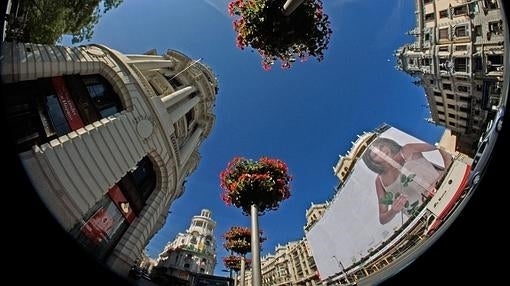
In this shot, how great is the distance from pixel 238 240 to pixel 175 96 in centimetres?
969

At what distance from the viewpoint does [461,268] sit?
1782 mm

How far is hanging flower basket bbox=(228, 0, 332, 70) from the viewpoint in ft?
13.5

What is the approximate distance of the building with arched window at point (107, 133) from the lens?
427cm

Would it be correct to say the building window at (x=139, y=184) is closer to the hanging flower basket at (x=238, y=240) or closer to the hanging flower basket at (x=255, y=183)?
the hanging flower basket at (x=238, y=240)

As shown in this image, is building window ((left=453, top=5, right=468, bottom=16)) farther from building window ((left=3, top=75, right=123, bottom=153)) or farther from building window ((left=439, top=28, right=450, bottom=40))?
building window ((left=3, top=75, right=123, bottom=153))

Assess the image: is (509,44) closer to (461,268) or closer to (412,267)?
(461,268)

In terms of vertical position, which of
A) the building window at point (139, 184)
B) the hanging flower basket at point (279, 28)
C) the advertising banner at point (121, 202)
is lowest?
the hanging flower basket at point (279, 28)

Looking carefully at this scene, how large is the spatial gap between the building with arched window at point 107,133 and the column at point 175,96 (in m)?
0.18

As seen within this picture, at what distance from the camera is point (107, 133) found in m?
8.03

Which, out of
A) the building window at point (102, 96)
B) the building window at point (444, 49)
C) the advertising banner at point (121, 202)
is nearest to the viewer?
the building window at point (444, 49)

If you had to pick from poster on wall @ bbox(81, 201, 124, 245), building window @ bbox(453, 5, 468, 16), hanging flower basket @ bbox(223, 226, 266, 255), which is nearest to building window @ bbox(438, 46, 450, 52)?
building window @ bbox(453, 5, 468, 16)

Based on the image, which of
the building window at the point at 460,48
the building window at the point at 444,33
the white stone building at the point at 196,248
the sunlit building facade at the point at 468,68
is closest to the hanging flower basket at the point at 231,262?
the white stone building at the point at 196,248

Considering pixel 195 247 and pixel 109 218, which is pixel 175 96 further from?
pixel 195 247

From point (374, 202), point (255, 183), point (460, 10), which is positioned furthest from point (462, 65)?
point (374, 202)
